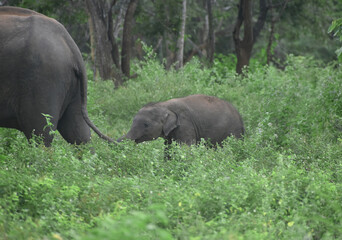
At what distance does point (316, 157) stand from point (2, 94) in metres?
3.82

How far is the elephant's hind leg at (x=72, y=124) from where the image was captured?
7520 millimetres

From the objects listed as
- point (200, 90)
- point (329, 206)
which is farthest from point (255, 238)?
point (200, 90)

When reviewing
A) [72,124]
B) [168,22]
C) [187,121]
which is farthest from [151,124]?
[168,22]

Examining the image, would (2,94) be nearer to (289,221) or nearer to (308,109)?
(289,221)

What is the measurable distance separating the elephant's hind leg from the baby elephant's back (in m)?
2.30

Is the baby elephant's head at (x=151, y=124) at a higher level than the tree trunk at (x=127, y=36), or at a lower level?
higher

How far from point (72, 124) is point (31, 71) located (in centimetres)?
100

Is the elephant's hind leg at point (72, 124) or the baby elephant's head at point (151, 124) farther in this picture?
the baby elephant's head at point (151, 124)

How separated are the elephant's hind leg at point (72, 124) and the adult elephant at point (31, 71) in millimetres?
419

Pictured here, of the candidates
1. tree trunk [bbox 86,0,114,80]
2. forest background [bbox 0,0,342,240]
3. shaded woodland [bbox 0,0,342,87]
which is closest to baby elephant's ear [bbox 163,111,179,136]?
forest background [bbox 0,0,342,240]

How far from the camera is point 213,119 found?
9531 mm

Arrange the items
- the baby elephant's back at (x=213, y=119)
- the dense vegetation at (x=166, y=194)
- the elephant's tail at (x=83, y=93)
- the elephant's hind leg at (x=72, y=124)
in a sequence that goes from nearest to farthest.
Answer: the dense vegetation at (x=166, y=194), the elephant's tail at (x=83, y=93), the elephant's hind leg at (x=72, y=124), the baby elephant's back at (x=213, y=119)

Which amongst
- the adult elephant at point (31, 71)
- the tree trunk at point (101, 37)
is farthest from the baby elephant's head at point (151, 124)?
the tree trunk at point (101, 37)

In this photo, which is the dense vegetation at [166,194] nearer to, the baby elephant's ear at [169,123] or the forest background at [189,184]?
the forest background at [189,184]
